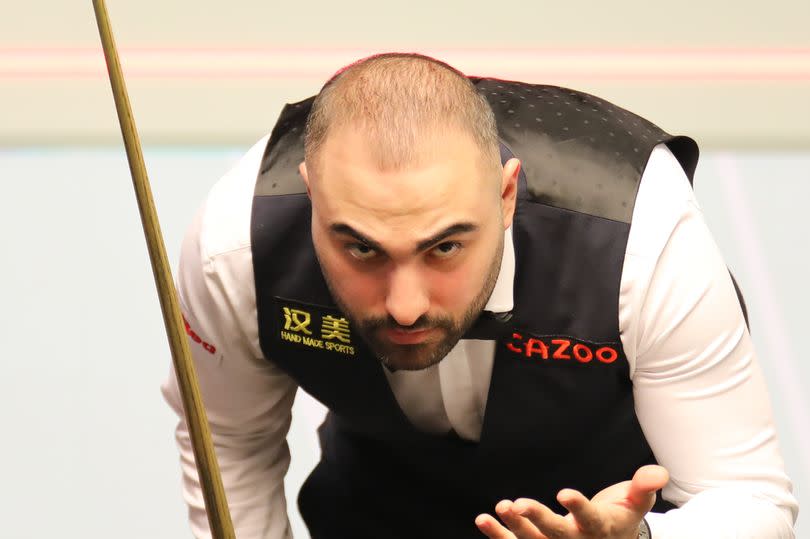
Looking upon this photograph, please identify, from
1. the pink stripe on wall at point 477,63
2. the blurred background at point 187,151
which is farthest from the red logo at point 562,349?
the pink stripe on wall at point 477,63

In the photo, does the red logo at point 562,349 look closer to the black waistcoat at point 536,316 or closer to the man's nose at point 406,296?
the black waistcoat at point 536,316

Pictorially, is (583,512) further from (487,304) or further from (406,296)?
(487,304)

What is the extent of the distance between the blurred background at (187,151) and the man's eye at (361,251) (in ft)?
4.43

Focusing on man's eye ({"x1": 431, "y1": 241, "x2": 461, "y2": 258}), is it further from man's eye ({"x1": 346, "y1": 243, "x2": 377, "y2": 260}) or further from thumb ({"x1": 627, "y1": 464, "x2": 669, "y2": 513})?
thumb ({"x1": 627, "y1": 464, "x2": 669, "y2": 513})

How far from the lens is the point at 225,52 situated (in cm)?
389

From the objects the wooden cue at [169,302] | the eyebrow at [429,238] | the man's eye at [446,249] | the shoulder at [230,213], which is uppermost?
the wooden cue at [169,302]

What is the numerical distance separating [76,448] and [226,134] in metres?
1.08

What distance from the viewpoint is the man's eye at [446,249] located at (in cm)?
134

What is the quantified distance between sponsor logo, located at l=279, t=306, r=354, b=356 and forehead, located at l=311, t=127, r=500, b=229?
313 millimetres

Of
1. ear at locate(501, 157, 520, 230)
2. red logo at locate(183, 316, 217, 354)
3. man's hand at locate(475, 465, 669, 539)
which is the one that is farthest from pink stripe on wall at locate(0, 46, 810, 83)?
man's hand at locate(475, 465, 669, 539)

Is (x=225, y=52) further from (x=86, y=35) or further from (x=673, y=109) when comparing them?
(x=673, y=109)

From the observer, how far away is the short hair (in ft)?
4.35

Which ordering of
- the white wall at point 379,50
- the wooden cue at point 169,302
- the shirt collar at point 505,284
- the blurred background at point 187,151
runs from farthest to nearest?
the white wall at point 379,50
the blurred background at point 187,151
the shirt collar at point 505,284
the wooden cue at point 169,302

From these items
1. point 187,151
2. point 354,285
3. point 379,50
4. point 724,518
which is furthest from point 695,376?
point 379,50
